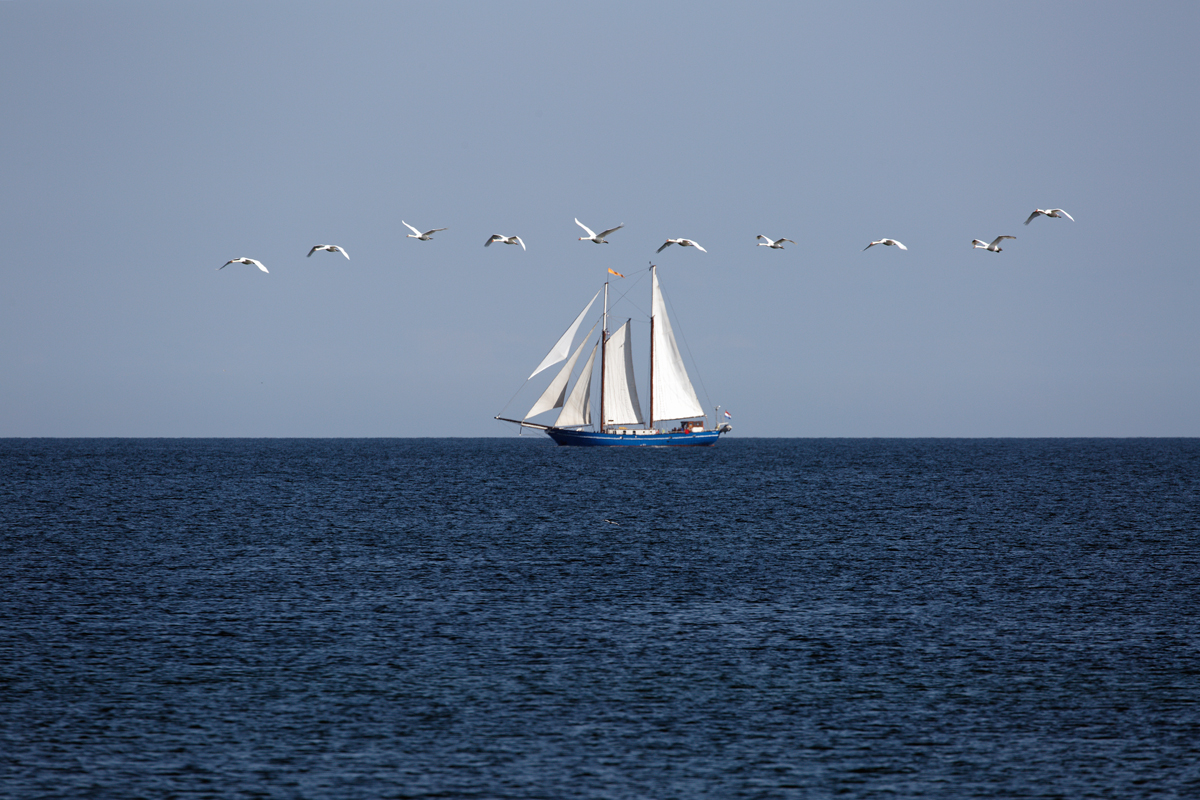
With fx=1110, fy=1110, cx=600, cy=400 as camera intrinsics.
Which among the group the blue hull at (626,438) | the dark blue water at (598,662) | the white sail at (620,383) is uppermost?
the white sail at (620,383)

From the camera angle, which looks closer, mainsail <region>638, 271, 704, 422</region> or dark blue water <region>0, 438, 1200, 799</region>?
dark blue water <region>0, 438, 1200, 799</region>

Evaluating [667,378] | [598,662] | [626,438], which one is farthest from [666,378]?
[598,662]

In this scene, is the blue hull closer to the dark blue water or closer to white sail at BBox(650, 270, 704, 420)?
white sail at BBox(650, 270, 704, 420)

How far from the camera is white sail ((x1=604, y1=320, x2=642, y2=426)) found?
6590 inches

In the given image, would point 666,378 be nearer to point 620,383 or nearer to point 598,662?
point 620,383

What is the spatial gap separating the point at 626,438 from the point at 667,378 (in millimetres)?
13236

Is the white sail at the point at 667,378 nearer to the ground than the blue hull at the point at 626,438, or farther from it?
farther from it

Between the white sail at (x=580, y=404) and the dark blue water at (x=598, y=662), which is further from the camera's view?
the white sail at (x=580, y=404)

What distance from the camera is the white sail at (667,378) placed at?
16850cm

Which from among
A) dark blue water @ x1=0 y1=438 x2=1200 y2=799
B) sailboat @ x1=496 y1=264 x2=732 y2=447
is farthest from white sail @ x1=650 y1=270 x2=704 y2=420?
dark blue water @ x1=0 y1=438 x2=1200 y2=799

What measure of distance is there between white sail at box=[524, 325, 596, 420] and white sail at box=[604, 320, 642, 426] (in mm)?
4939

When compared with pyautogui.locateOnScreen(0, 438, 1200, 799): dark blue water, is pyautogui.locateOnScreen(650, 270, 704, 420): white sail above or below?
above

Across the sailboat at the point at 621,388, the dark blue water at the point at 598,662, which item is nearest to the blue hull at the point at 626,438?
the sailboat at the point at 621,388

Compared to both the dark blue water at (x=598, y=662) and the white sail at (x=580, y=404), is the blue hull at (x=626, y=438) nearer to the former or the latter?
the white sail at (x=580, y=404)
